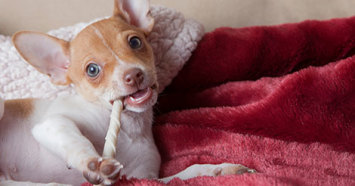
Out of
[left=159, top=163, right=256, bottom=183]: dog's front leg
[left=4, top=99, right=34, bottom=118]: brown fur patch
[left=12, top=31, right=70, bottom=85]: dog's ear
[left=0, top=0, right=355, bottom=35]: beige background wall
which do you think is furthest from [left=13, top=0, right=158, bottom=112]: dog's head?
[left=0, top=0, right=355, bottom=35]: beige background wall

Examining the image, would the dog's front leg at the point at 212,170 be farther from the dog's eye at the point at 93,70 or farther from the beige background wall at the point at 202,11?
the beige background wall at the point at 202,11

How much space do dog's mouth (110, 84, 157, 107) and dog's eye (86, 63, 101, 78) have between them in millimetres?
169

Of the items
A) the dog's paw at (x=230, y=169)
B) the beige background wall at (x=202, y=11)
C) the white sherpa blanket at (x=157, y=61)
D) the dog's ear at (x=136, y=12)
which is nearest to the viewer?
the dog's paw at (x=230, y=169)

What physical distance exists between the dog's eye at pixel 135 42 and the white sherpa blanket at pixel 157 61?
1.04ft

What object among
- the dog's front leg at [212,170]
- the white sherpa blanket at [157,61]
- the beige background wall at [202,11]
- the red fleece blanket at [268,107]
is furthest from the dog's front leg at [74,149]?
the beige background wall at [202,11]

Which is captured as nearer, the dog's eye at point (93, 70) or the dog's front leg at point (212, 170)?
the dog's front leg at point (212, 170)

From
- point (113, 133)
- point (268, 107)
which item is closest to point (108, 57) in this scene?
point (113, 133)

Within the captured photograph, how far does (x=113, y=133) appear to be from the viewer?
4.04ft

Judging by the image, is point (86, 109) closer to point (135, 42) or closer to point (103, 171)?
point (135, 42)

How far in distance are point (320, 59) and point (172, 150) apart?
101 centimetres

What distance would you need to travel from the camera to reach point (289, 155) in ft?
5.11

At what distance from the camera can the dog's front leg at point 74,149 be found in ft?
3.53

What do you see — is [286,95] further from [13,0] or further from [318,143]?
[13,0]

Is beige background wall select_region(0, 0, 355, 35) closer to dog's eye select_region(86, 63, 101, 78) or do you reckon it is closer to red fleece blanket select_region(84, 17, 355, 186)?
red fleece blanket select_region(84, 17, 355, 186)
